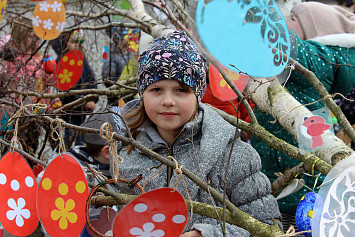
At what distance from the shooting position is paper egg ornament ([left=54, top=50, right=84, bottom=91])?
9.63 ft

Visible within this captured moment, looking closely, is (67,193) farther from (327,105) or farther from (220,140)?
(327,105)

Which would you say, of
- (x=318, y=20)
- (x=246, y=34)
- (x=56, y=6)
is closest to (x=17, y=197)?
(x=246, y=34)

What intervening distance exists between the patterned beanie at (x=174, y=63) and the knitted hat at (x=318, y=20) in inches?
39.7

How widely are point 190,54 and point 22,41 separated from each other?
259 cm

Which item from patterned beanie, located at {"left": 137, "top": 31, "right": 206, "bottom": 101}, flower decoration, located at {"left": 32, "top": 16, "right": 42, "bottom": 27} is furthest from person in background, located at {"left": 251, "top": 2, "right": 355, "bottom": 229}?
flower decoration, located at {"left": 32, "top": 16, "right": 42, "bottom": 27}

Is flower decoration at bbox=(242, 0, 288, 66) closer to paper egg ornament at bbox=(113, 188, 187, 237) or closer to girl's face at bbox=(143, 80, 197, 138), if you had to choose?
girl's face at bbox=(143, 80, 197, 138)

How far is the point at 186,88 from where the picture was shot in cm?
156

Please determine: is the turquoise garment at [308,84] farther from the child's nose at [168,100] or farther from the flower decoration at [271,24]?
the child's nose at [168,100]

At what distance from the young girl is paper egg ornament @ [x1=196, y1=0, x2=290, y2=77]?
26 centimetres

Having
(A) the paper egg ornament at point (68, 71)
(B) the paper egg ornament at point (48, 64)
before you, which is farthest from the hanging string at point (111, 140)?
(B) the paper egg ornament at point (48, 64)

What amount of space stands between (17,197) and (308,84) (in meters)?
1.54

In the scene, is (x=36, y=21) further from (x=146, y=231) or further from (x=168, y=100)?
(x=146, y=231)

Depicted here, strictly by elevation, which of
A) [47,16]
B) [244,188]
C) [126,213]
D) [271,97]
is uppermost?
[47,16]

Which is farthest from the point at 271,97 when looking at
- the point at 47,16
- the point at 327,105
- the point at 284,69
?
the point at 47,16
